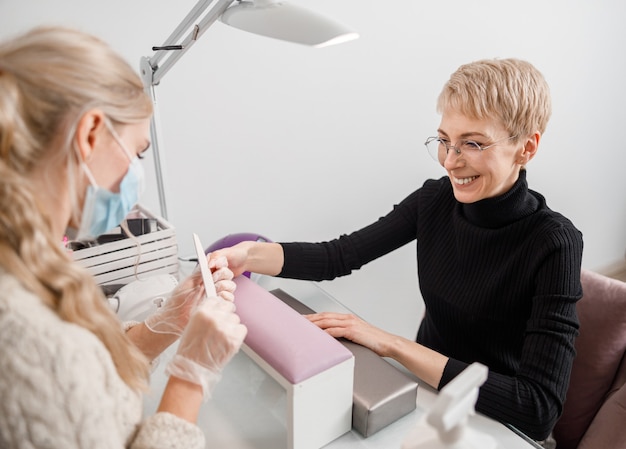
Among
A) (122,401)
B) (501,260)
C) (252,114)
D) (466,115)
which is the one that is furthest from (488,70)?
(122,401)

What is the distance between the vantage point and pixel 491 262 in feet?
4.07

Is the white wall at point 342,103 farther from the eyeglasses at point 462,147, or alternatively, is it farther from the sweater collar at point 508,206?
the sweater collar at point 508,206

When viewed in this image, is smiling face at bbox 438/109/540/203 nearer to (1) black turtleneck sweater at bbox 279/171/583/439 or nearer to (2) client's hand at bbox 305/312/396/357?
(1) black turtleneck sweater at bbox 279/171/583/439

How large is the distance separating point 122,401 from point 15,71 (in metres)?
0.45

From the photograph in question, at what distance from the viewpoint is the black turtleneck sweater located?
1022mm

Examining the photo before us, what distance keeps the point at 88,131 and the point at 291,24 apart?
0.38m

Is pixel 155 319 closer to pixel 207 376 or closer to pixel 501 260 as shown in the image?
pixel 207 376

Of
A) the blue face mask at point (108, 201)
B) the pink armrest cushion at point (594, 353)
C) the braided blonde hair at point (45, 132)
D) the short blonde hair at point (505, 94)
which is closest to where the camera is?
the braided blonde hair at point (45, 132)

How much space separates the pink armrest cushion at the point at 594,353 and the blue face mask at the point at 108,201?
3.69ft

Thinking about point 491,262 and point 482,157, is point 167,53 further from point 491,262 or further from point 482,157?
point 491,262

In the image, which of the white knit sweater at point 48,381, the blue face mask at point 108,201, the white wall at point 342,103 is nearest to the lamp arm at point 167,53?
the white wall at point 342,103

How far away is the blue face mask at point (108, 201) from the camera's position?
2.44 ft

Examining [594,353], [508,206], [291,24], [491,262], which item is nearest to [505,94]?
[508,206]

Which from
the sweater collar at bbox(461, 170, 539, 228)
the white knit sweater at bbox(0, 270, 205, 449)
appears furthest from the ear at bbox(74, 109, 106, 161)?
the sweater collar at bbox(461, 170, 539, 228)
